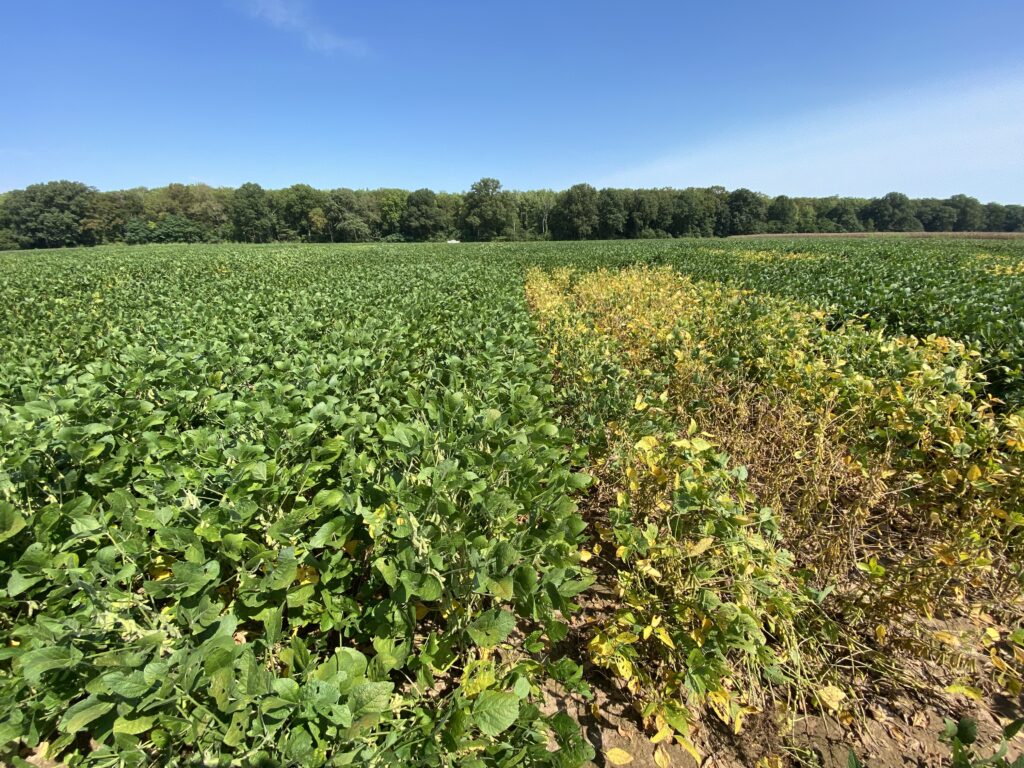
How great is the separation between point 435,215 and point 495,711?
9119 cm

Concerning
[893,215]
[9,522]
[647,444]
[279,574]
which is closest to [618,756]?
[647,444]

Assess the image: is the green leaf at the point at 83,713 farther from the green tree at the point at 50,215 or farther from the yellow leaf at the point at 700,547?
the green tree at the point at 50,215

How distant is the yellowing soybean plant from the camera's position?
1291 millimetres

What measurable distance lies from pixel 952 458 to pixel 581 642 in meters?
2.32

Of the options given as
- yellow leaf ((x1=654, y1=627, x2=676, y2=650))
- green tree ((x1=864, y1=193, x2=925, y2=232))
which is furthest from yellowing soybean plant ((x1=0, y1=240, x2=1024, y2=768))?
green tree ((x1=864, y1=193, x2=925, y2=232))

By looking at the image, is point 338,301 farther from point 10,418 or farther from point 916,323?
point 916,323

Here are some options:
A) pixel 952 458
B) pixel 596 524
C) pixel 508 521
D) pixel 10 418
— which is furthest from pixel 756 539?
pixel 10 418

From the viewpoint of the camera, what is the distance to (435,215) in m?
84.0

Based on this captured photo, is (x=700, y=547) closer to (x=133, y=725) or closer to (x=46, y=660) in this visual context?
(x=133, y=725)

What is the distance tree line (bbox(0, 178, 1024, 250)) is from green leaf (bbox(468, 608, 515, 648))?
Result: 3285 inches

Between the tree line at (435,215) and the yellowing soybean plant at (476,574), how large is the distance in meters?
81.7

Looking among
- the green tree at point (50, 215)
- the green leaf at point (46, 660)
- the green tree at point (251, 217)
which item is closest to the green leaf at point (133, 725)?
the green leaf at point (46, 660)

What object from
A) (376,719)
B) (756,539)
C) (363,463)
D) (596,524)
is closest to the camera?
(376,719)

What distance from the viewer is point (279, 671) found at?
5.43 ft
